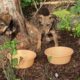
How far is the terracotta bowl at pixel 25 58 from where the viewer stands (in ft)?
14.6

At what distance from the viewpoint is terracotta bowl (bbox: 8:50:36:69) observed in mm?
4453

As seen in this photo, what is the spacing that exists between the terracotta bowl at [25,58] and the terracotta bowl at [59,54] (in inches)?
8.5

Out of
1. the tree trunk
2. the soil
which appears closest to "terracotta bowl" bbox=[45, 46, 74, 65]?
the soil

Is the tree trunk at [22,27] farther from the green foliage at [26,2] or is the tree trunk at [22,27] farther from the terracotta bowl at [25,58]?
the green foliage at [26,2]

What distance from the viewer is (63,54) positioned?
4.77m

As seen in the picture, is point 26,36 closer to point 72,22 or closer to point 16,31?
point 16,31

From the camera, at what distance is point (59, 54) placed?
486cm

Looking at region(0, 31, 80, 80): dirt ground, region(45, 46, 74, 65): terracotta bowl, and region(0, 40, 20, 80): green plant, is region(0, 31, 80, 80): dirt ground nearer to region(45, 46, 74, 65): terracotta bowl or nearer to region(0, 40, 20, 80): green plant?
region(45, 46, 74, 65): terracotta bowl

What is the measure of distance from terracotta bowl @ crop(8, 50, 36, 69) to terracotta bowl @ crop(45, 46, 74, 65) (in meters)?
0.22

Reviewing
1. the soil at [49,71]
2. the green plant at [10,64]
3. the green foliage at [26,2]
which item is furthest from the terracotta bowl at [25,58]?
the green foliage at [26,2]

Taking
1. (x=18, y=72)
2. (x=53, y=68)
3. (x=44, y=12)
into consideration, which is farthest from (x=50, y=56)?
(x=44, y=12)

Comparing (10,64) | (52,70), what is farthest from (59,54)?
(10,64)

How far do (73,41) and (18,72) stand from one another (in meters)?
1.42

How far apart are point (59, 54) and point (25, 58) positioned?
1.93 feet
